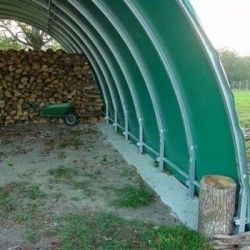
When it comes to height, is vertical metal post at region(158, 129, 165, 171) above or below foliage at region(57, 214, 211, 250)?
above

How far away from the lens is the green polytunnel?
443 cm

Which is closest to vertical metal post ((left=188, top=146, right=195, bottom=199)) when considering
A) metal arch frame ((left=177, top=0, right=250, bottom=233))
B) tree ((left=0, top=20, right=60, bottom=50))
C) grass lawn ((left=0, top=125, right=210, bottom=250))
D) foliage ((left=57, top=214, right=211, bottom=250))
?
grass lawn ((left=0, top=125, right=210, bottom=250))

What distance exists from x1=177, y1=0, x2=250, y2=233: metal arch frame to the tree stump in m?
0.09

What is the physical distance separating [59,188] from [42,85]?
6.42 meters

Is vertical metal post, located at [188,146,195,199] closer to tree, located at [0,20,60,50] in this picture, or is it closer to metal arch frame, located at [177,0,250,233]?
metal arch frame, located at [177,0,250,233]

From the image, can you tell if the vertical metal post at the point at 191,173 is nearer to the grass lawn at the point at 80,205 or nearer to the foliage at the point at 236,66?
the grass lawn at the point at 80,205

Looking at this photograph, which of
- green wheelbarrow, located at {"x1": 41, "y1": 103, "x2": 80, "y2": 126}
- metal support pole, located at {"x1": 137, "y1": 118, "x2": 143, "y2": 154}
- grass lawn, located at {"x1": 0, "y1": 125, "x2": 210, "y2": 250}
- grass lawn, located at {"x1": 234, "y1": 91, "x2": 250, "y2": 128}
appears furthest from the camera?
grass lawn, located at {"x1": 234, "y1": 91, "x2": 250, "y2": 128}

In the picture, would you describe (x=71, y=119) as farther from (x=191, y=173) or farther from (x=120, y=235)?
(x=120, y=235)

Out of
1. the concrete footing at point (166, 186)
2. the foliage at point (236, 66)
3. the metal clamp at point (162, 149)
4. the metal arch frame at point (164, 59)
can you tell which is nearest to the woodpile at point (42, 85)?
the concrete footing at point (166, 186)

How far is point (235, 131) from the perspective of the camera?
4.29 metres

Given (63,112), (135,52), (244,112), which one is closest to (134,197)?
(135,52)

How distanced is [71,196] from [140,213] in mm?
1117

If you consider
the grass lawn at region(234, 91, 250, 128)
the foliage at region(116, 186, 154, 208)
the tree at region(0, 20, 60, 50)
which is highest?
the tree at region(0, 20, 60, 50)

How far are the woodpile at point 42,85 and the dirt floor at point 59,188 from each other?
237 centimetres
